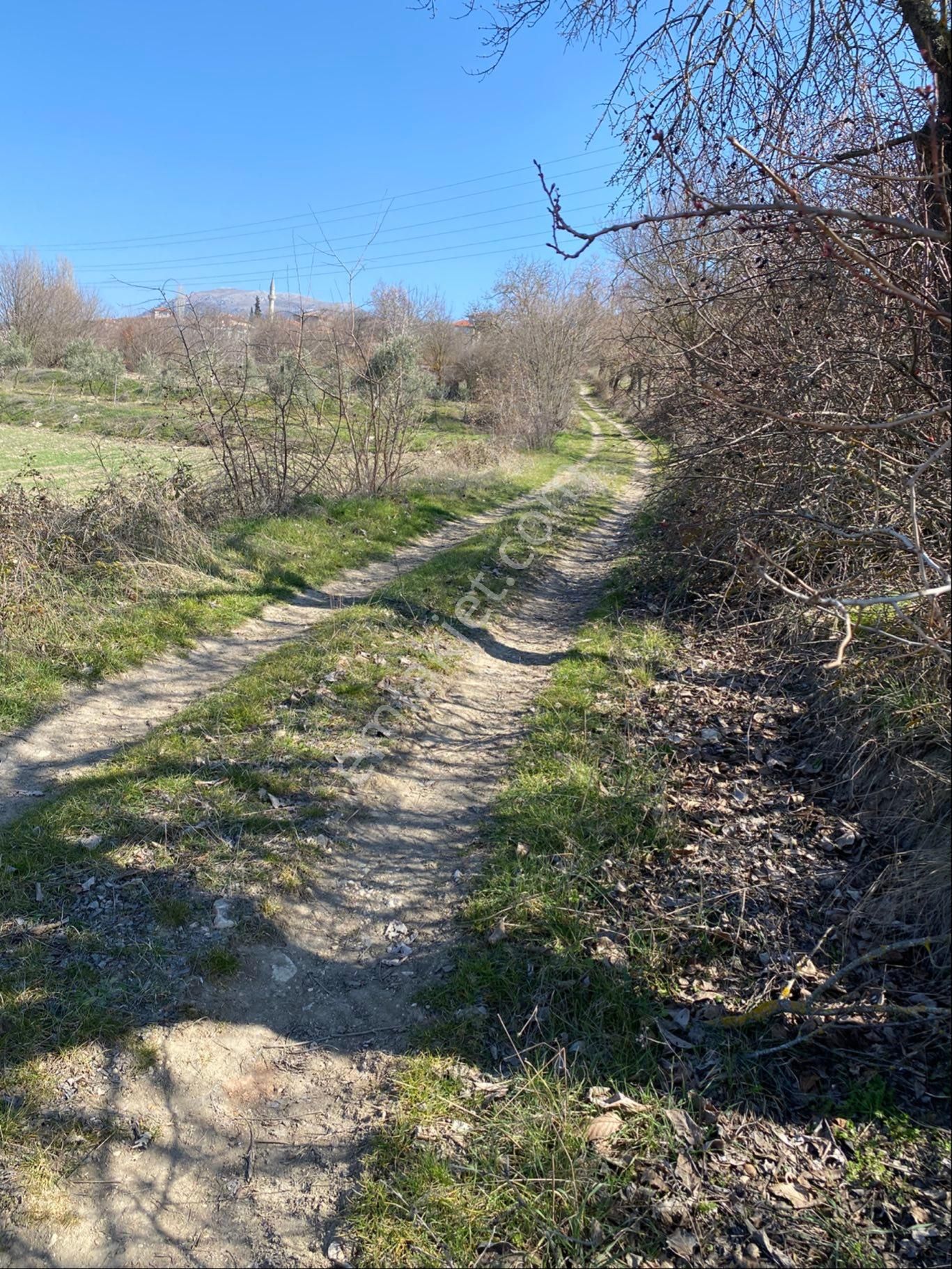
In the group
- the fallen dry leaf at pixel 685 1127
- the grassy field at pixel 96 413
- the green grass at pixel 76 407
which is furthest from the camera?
the green grass at pixel 76 407

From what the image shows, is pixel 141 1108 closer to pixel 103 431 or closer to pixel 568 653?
pixel 568 653

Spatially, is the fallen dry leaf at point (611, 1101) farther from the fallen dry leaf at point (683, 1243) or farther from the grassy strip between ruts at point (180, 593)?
the grassy strip between ruts at point (180, 593)

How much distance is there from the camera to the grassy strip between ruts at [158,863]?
297 centimetres

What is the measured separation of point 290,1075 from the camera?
2982mm

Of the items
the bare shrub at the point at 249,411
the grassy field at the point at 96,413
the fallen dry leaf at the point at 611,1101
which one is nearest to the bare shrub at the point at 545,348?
the grassy field at the point at 96,413

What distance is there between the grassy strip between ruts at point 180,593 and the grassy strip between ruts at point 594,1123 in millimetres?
3885

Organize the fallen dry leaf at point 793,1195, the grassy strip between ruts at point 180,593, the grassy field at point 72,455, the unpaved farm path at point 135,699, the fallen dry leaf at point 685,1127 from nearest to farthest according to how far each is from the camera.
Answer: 1. the fallen dry leaf at point 793,1195
2. the fallen dry leaf at point 685,1127
3. the unpaved farm path at point 135,699
4. the grassy strip between ruts at point 180,593
5. the grassy field at point 72,455

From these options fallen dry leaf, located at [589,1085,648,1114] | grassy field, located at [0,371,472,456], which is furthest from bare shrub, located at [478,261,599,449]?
fallen dry leaf, located at [589,1085,648,1114]

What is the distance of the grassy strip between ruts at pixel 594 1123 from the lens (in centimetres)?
233

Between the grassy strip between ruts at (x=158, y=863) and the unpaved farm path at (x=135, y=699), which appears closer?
the grassy strip between ruts at (x=158, y=863)

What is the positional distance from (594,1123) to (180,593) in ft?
21.3

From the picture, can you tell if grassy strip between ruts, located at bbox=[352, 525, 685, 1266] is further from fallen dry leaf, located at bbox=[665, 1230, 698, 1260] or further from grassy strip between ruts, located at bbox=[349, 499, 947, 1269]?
fallen dry leaf, located at bbox=[665, 1230, 698, 1260]

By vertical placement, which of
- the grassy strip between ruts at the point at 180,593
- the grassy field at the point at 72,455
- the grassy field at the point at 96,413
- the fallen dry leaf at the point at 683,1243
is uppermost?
the grassy field at the point at 96,413

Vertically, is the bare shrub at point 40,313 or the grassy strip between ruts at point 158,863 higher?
the bare shrub at point 40,313
